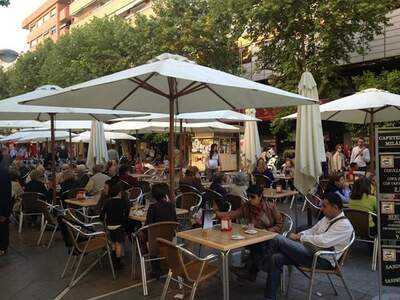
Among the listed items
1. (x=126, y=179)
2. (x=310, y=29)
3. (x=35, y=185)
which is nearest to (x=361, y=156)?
(x=310, y=29)

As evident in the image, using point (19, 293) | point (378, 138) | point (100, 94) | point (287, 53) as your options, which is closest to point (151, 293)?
point (19, 293)

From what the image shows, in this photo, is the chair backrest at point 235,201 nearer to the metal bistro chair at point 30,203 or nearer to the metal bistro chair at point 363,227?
the metal bistro chair at point 363,227

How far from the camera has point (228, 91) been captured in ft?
21.7

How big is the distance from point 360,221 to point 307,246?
1.69 m

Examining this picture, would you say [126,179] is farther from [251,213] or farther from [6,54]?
[6,54]

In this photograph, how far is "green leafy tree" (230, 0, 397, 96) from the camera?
15.5 m

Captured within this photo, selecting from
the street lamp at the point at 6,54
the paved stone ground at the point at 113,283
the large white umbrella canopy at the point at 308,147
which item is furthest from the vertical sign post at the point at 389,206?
the street lamp at the point at 6,54

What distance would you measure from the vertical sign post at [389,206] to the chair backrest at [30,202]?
676cm

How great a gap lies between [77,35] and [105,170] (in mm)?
21475

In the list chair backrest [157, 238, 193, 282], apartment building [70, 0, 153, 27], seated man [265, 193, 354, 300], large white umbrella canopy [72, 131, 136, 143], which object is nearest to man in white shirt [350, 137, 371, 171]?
seated man [265, 193, 354, 300]

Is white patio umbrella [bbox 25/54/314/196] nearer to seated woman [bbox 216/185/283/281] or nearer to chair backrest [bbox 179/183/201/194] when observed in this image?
seated woman [bbox 216/185/283/281]

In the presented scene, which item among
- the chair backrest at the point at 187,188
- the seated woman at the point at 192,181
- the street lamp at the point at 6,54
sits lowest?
the chair backrest at the point at 187,188

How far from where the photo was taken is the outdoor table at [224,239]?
183 inches

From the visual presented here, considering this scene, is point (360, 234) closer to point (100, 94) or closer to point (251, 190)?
point (251, 190)
